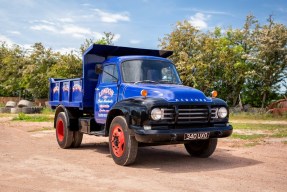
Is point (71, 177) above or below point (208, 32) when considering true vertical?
below

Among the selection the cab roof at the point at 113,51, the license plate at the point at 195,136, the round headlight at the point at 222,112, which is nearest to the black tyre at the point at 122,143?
the license plate at the point at 195,136

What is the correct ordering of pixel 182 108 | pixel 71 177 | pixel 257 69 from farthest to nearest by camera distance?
pixel 257 69 < pixel 182 108 < pixel 71 177

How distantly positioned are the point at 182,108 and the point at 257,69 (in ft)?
81.6

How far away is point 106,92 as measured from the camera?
8703 mm

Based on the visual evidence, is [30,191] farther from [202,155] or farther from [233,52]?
[233,52]

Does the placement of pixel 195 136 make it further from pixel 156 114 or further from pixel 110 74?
pixel 110 74

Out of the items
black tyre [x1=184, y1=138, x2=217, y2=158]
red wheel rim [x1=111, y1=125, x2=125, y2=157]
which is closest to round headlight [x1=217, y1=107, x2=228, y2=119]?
black tyre [x1=184, y1=138, x2=217, y2=158]

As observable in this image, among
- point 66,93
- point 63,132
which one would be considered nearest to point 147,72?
point 66,93

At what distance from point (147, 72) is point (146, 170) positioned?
2.42m

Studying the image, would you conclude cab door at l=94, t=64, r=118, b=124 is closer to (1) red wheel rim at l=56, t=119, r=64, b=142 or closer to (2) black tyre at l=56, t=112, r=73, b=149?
(2) black tyre at l=56, t=112, r=73, b=149

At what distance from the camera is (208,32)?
3600 cm

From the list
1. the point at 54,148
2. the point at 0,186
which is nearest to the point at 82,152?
the point at 54,148

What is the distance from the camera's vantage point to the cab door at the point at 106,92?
8.41m

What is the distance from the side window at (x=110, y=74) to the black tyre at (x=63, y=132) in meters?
2.15
